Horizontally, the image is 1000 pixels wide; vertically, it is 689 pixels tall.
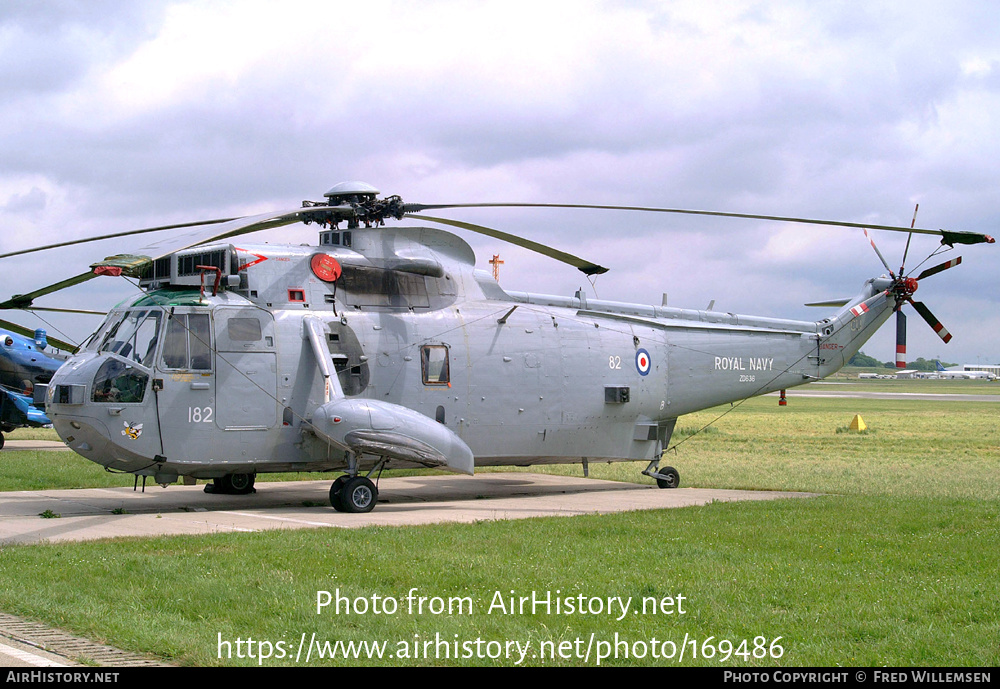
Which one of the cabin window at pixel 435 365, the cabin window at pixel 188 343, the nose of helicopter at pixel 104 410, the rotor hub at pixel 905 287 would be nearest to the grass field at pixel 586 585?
the nose of helicopter at pixel 104 410

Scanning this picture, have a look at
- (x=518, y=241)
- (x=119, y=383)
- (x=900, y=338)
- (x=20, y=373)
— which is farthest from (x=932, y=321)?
(x=20, y=373)

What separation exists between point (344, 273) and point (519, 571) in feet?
26.1

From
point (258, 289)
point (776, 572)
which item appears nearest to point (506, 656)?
point (776, 572)

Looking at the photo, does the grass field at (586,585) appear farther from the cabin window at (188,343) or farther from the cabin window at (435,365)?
the cabin window at (435,365)

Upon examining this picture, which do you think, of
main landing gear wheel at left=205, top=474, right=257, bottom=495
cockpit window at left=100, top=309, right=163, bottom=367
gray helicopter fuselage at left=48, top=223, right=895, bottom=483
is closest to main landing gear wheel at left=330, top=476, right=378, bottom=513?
gray helicopter fuselage at left=48, top=223, right=895, bottom=483

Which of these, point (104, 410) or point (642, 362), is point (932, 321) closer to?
point (642, 362)

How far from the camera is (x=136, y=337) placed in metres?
14.4

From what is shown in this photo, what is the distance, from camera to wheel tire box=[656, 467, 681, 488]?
794 inches

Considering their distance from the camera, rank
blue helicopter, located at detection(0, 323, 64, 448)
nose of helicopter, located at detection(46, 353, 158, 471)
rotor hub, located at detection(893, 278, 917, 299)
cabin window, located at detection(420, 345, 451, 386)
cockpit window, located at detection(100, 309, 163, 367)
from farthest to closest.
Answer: blue helicopter, located at detection(0, 323, 64, 448), rotor hub, located at detection(893, 278, 917, 299), cabin window, located at detection(420, 345, 451, 386), cockpit window, located at detection(100, 309, 163, 367), nose of helicopter, located at detection(46, 353, 158, 471)

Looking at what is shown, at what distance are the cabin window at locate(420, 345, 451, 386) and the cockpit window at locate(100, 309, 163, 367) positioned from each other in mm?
4309

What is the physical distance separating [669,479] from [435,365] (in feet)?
20.3

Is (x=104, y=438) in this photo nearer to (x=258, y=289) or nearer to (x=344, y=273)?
(x=258, y=289)

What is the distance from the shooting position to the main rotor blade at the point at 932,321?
20.3 metres

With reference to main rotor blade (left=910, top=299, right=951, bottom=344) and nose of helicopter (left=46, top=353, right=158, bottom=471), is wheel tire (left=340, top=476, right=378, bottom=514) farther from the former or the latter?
main rotor blade (left=910, top=299, right=951, bottom=344)
